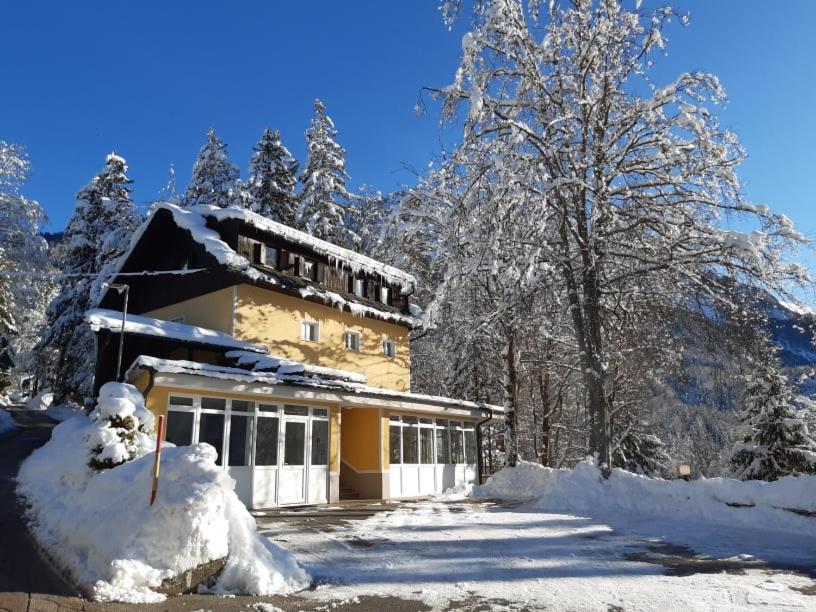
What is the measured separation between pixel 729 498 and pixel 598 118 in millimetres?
8787

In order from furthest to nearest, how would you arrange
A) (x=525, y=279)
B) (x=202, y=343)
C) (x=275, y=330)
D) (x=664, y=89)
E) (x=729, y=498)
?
(x=275, y=330)
(x=202, y=343)
(x=664, y=89)
(x=525, y=279)
(x=729, y=498)

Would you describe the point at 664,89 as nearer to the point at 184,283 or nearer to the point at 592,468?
the point at 592,468

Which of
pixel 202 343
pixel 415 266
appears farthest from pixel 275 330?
pixel 415 266

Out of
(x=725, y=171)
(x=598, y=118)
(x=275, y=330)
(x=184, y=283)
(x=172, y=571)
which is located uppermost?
(x=598, y=118)

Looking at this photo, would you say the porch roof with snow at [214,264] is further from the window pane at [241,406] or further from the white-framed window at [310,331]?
the window pane at [241,406]

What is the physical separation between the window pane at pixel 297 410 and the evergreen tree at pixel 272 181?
19158mm

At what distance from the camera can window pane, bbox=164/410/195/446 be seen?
11891mm

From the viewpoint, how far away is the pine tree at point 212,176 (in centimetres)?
3118

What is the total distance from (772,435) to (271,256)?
60.8 ft

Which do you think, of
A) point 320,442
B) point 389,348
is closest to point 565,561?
point 320,442

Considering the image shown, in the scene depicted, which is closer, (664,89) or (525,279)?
(525,279)

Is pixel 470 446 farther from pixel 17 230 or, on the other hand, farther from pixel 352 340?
pixel 17 230

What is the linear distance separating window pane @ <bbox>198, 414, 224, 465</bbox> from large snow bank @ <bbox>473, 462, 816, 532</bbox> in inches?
290

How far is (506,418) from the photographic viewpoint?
21.6 m
